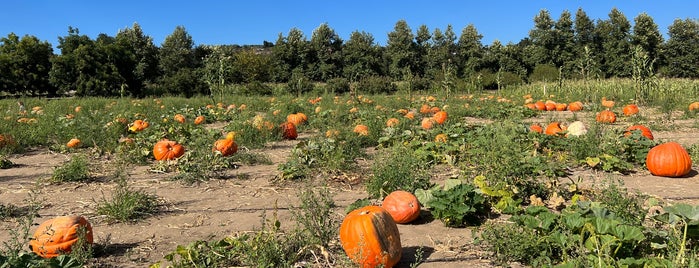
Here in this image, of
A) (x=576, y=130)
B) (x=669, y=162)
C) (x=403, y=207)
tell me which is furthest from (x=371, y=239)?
(x=576, y=130)

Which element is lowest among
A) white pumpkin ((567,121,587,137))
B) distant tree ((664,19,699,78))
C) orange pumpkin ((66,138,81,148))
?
white pumpkin ((567,121,587,137))

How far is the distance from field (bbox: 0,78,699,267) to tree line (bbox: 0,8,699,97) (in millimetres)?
21903

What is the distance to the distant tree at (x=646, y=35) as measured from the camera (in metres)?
38.5

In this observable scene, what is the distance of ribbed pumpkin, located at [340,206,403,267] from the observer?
2.98 m

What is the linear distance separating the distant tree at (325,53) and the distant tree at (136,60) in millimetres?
13819

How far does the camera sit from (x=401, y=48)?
44.0 meters

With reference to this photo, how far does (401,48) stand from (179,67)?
20712 mm

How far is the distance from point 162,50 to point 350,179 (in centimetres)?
4548

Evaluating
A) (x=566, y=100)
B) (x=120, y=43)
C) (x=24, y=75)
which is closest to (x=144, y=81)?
(x=120, y=43)

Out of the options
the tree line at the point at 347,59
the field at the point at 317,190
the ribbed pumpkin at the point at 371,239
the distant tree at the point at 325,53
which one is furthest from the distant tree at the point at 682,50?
the ribbed pumpkin at the point at 371,239

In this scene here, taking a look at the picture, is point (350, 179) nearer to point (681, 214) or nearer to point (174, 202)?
point (174, 202)

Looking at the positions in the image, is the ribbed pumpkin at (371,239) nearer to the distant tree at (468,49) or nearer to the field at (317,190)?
the field at (317,190)

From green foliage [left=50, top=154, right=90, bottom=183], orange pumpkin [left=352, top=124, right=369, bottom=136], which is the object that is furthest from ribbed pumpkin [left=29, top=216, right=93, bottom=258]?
orange pumpkin [left=352, top=124, right=369, bottom=136]

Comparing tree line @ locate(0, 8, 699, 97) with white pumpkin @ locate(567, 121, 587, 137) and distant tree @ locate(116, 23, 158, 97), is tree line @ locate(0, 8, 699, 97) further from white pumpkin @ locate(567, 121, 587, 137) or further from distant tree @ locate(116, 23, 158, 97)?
white pumpkin @ locate(567, 121, 587, 137)
